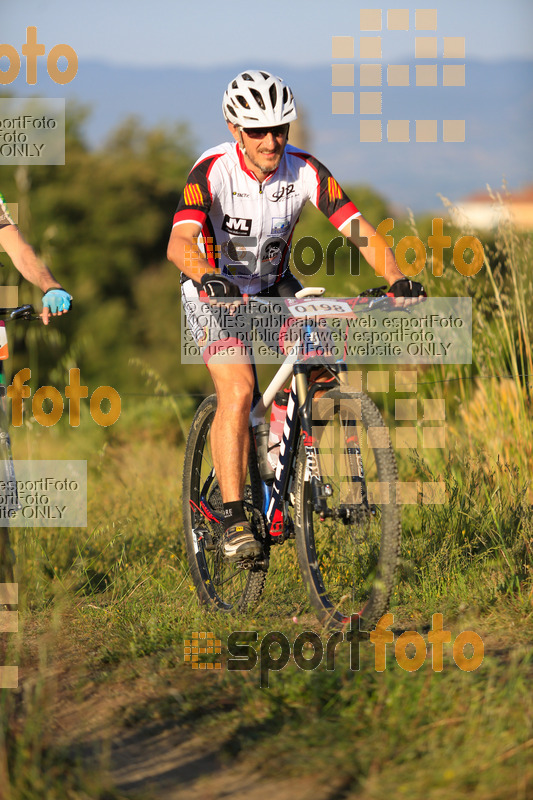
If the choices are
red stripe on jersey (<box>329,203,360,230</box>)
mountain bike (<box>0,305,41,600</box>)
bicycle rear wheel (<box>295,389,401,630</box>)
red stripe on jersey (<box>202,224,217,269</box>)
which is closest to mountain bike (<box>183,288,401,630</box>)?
bicycle rear wheel (<box>295,389,401,630</box>)

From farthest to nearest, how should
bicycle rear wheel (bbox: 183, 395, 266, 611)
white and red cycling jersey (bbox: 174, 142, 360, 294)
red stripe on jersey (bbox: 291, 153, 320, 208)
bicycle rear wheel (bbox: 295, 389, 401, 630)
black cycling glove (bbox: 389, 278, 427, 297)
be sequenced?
bicycle rear wheel (bbox: 183, 395, 266, 611) < red stripe on jersey (bbox: 291, 153, 320, 208) < white and red cycling jersey (bbox: 174, 142, 360, 294) < black cycling glove (bbox: 389, 278, 427, 297) < bicycle rear wheel (bbox: 295, 389, 401, 630)

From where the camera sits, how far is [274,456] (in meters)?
4.21

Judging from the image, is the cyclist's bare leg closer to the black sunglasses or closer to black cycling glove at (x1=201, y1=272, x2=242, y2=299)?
black cycling glove at (x1=201, y1=272, x2=242, y2=299)

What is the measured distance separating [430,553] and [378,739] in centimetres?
178

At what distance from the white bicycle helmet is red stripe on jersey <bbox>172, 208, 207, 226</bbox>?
448mm

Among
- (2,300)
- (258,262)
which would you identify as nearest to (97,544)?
(258,262)

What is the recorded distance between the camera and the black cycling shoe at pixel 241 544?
3949 millimetres

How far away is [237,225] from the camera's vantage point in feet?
14.1

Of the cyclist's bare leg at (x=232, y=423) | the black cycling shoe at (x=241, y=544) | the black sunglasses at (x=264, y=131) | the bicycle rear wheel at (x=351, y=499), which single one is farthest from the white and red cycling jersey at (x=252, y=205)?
the black cycling shoe at (x=241, y=544)

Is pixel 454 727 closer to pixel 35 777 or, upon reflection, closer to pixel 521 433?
pixel 35 777

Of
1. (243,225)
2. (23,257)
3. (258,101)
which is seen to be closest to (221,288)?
(243,225)

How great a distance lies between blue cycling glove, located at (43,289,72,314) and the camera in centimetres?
392

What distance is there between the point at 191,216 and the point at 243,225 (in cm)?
29

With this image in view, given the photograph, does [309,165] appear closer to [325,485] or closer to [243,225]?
[243,225]
